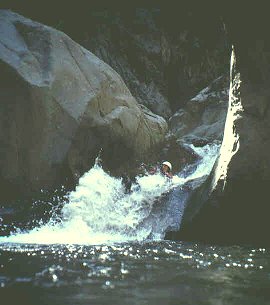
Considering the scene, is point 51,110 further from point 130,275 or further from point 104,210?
point 130,275

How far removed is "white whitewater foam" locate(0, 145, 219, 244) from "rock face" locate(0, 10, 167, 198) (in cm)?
59

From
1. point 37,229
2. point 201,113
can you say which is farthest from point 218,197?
point 201,113

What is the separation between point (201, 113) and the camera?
16.8 meters

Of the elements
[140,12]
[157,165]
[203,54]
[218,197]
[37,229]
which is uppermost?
[140,12]

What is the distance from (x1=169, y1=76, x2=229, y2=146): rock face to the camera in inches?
625

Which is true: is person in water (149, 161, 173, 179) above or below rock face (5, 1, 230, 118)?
below

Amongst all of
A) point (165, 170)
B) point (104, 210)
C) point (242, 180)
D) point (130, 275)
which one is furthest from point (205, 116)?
point (130, 275)

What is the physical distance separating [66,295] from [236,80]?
17.8 ft

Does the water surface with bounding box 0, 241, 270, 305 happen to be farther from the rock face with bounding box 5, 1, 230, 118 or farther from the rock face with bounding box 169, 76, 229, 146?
the rock face with bounding box 5, 1, 230, 118

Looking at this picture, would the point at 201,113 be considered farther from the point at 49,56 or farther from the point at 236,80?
the point at 236,80

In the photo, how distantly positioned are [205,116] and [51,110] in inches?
322

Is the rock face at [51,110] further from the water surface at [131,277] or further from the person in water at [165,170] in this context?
the water surface at [131,277]

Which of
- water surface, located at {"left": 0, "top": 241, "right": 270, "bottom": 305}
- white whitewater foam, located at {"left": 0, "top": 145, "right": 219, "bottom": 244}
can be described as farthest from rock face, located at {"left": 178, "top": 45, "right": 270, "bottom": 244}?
water surface, located at {"left": 0, "top": 241, "right": 270, "bottom": 305}

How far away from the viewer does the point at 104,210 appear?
30.2 ft
